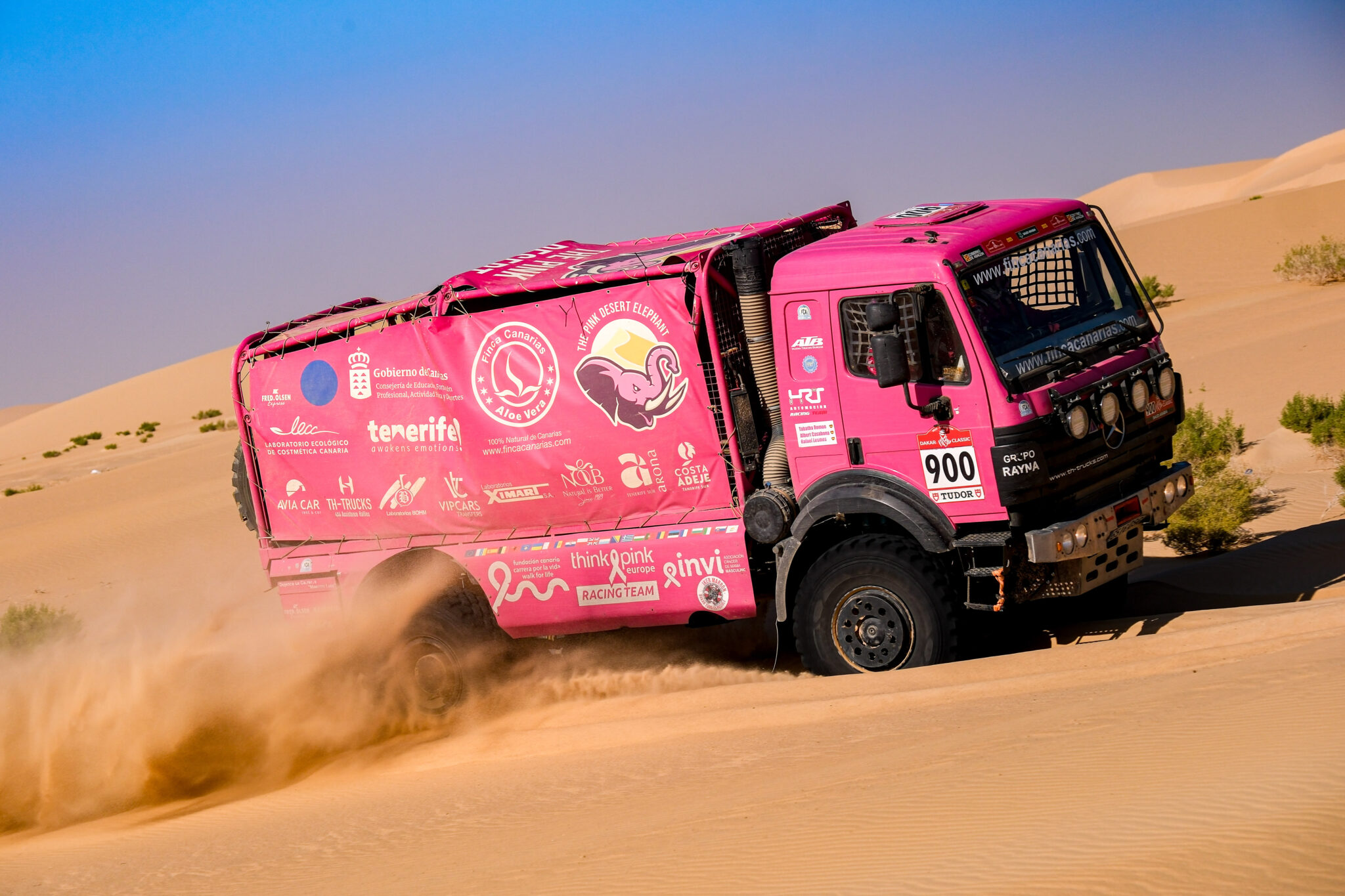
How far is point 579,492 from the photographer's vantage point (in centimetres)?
908

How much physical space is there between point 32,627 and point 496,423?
31.6ft

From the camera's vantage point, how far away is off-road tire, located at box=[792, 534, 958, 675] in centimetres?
798

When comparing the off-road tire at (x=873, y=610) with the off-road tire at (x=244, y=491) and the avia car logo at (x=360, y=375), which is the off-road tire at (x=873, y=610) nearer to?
the avia car logo at (x=360, y=375)

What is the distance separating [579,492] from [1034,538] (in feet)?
11.0

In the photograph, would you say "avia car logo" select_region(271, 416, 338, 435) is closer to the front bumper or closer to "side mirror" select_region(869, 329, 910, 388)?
"side mirror" select_region(869, 329, 910, 388)

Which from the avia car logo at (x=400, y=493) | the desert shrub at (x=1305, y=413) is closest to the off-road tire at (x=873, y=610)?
the avia car logo at (x=400, y=493)

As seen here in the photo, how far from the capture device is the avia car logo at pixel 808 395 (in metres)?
8.16

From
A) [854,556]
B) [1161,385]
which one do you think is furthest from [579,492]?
[1161,385]

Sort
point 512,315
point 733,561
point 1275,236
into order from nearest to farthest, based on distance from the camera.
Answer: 1. point 733,561
2. point 512,315
3. point 1275,236

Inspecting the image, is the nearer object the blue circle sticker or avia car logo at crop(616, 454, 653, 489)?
avia car logo at crop(616, 454, 653, 489)

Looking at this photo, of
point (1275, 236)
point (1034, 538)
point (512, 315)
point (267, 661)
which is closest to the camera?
point (1034, 538)

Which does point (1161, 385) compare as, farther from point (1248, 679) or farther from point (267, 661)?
point (267, 661)

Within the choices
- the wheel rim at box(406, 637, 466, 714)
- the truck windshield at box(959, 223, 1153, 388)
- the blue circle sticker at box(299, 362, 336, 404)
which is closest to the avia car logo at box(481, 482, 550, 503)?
the wheel rim at box(406, 637, 466, 714)

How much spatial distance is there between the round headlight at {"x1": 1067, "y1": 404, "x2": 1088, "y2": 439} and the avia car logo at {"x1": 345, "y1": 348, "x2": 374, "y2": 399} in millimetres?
5340
